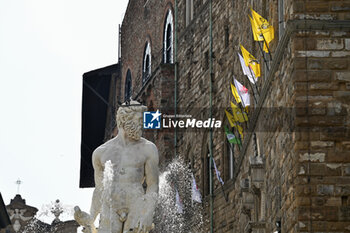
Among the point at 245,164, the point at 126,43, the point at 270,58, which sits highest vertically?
the point at 126,43

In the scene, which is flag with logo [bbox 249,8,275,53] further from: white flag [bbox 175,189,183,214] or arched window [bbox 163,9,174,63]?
arched window [bbox 163,9,174,63]

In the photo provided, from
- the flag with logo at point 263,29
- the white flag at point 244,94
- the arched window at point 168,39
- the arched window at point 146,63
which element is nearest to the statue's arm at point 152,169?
the flag with logo at point 263,29

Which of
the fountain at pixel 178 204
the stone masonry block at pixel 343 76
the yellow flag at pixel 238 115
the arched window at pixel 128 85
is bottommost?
the fountain at pixel 178 204

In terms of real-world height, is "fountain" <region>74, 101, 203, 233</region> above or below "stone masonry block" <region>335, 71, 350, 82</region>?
below

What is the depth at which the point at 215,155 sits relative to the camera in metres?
32.7

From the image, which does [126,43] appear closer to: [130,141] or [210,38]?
[210,38]

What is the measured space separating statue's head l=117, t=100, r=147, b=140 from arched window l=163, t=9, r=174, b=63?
2584cm

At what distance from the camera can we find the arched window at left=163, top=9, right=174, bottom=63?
137 feet

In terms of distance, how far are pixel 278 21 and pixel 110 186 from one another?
4.57m

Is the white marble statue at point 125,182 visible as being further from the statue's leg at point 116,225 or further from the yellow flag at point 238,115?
the yellow flag at point 238,115

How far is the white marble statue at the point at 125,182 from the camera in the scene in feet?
49.8

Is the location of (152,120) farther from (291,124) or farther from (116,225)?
(116,225)

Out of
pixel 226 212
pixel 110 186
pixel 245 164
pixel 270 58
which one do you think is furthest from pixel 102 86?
pixel 110 186

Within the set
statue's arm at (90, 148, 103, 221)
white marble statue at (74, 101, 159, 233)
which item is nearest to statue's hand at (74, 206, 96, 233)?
white marble statue at (74, 101, 159, 233)
